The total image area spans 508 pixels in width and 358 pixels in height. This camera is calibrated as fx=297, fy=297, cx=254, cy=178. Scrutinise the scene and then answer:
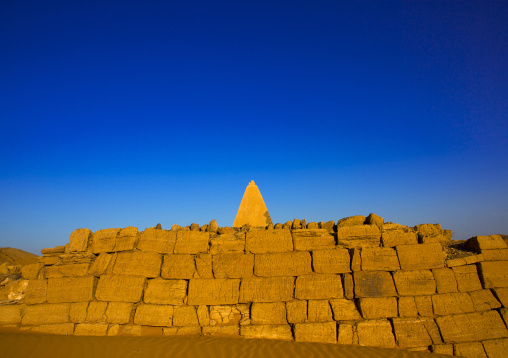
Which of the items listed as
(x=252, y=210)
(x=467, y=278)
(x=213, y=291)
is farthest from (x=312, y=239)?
(x=252, y=210)

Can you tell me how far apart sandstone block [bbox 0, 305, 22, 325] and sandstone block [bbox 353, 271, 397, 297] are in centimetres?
843

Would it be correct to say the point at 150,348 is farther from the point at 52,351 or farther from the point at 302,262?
the point at 302,262

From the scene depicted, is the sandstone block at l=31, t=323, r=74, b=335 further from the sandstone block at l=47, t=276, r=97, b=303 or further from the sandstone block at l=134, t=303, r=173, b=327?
the sandstone block at l=134, t=303, r=173, b=327

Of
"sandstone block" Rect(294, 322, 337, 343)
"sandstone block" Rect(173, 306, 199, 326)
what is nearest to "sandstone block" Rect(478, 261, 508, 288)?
"sandstone block" Rect(294, 322, 337, 343)

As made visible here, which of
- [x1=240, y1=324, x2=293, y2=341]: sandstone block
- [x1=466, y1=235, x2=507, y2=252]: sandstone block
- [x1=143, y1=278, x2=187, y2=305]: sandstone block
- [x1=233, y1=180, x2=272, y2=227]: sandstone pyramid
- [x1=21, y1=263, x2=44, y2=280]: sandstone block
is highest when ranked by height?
[x1=233, y1=180, x2=272, y2=227]: sandstone pyramid

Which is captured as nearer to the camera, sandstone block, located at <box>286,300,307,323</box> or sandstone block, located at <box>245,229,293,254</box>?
sandstone block, located at <box>286,300,307,323</box>

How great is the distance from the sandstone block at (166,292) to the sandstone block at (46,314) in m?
2.08

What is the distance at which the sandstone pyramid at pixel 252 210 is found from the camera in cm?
1309

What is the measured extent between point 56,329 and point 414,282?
8.64m

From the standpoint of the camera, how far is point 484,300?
685cm

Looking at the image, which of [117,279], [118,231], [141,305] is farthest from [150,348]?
[118,231]

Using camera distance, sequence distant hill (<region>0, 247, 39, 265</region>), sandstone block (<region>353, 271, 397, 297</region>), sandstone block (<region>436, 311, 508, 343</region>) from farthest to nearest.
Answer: distant hill (<region>0, 247, 39, 265</region>) → sandstone block (<region>353, 271, 397, 297</region>) → sandstone block (<region>436, 311, 508, 343</region>)

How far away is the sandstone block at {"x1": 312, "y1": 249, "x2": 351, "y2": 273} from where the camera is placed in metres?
7.10

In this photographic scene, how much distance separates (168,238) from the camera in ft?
26.0
